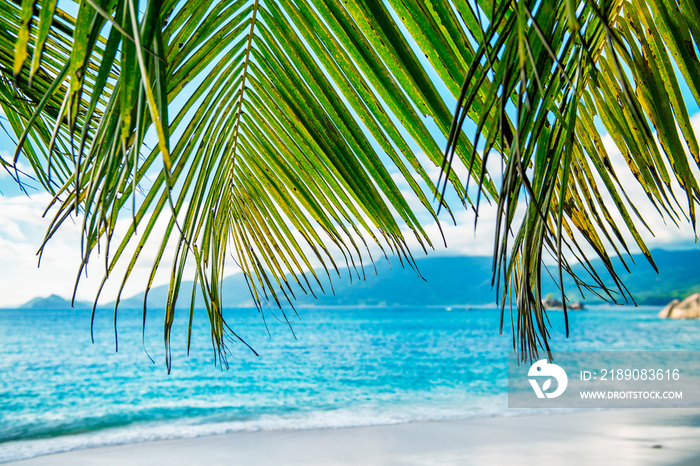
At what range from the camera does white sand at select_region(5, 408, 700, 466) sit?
17.4 ft

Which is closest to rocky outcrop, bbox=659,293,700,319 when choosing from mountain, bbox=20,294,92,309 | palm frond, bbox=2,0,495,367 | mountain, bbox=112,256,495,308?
mountain, bbox=112,256,495,308

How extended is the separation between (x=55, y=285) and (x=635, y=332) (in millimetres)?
72146

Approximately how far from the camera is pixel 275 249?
85 centimetres

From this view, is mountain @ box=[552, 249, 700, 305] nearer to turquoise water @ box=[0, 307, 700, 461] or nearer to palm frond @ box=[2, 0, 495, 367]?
turquoise water @ box=[0, 307, 700, 461]

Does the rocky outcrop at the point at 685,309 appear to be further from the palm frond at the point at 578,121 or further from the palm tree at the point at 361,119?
the palm tree at the point at 361,119

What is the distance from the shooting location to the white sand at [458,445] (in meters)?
5.30

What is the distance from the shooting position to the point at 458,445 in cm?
605

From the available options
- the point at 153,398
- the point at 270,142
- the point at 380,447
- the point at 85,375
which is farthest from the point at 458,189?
the point at 85,375

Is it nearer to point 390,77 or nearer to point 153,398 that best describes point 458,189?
point 390,77

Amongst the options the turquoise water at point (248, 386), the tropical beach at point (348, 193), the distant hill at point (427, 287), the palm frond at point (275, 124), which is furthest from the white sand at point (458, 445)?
the distant hill at point (427, 287)

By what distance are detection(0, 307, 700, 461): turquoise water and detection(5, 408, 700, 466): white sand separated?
1181mm

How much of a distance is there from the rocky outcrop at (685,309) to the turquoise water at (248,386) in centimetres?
431

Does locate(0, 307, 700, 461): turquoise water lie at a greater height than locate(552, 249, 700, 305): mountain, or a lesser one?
lesser

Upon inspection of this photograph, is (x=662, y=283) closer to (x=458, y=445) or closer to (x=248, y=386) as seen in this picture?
(x=248, y=386)
